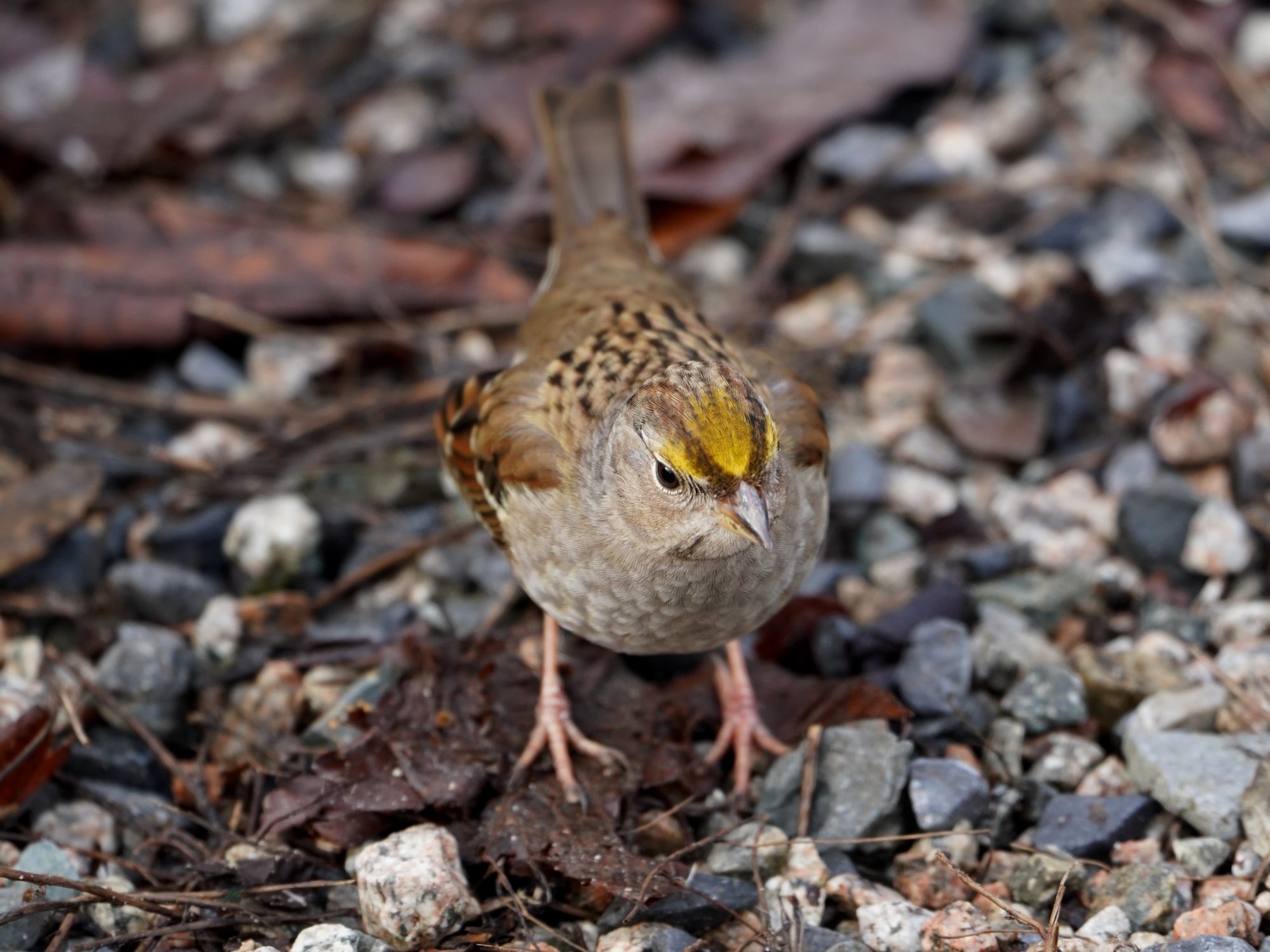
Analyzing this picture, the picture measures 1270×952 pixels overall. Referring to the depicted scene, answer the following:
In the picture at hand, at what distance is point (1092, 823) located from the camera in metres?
4.11

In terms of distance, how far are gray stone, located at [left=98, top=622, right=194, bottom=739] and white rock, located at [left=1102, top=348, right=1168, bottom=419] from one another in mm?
3541

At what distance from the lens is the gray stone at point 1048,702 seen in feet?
14.6

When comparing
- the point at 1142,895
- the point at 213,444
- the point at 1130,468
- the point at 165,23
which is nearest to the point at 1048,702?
the point at 1142,895

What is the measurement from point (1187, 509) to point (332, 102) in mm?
4598

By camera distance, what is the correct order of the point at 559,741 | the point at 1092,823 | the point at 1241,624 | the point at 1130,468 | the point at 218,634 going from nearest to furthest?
the point at 1092,823, the point at 559,741, the point at 1241,624, the point at 218,634, the point at 1130,468

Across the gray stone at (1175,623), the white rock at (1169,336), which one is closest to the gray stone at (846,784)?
the gray stone at (1175,623)

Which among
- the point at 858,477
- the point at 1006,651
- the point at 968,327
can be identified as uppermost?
the point at 968,327

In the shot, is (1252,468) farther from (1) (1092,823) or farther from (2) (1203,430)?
(1) (1092,823)

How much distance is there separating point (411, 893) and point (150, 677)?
140 centimetres

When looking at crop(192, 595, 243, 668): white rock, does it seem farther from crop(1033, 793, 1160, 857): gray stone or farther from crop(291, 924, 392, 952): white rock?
crop(1033, 793, 1160, 857): gray stone

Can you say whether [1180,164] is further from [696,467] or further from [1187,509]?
[696,467]

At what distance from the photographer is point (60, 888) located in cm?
404

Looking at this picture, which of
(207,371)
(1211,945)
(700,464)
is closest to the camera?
(1211,945)

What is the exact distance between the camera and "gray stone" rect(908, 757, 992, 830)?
4121 millimetres
